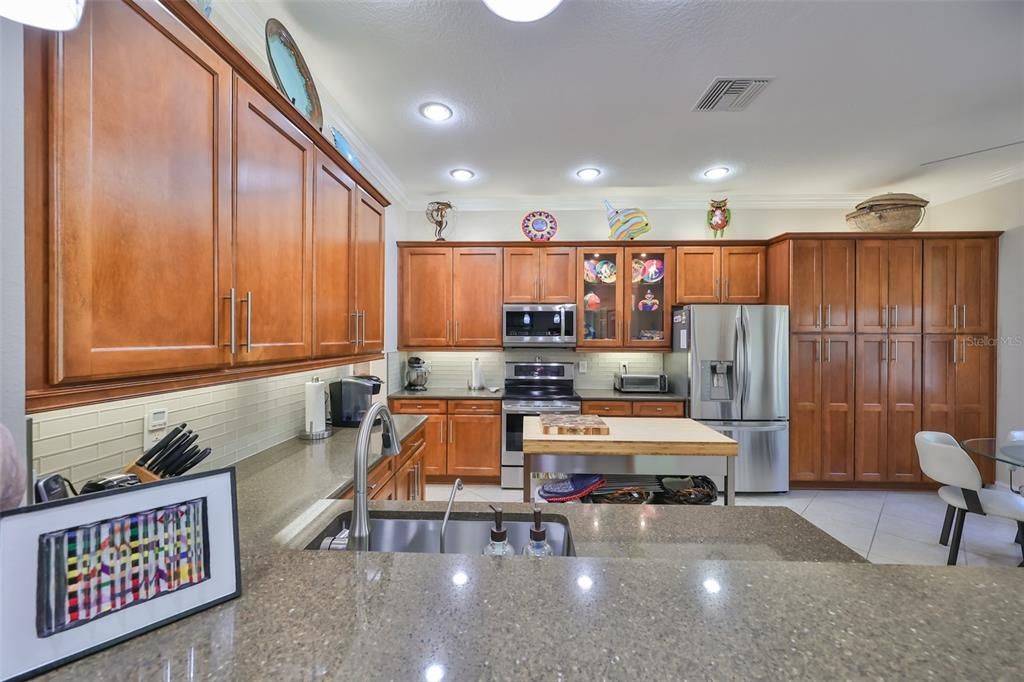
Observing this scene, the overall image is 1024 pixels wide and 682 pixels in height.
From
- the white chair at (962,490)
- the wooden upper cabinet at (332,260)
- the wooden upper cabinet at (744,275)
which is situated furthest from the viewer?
the wooden upper cabinet at (744,275)

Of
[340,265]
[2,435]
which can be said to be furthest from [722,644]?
[340,265]

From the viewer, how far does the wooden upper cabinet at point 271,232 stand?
1.17 metres

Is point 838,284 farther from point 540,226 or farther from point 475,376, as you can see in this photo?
point 475,376

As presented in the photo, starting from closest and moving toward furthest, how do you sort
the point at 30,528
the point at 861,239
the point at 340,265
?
1. the point at 30,528
2. the point at 340,265
3. the point at 861,239

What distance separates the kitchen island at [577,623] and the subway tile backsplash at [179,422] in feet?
2.40

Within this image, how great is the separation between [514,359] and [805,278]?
284cm

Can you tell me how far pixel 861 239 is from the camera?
372 cm

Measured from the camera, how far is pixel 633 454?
2.01 metres

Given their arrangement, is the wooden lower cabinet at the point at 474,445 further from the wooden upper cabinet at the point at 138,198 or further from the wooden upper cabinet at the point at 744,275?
the wooden upper cabinet at the point at 138,198

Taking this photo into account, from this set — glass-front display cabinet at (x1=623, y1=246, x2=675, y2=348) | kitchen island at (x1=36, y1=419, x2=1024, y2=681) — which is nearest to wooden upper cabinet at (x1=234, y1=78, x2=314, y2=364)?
kitchen island at (x1=36, y1=419, x2=1024, y2=681)

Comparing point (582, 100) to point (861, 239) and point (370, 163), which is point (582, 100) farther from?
point (861, 239)

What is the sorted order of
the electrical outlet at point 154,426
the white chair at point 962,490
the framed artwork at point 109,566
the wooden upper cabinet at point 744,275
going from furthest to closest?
the wooden upper cabinet at point 744,275 → the white chair at point 962,490 → the electrical outlet at point 154,426 → the framed artwork at point 109,566

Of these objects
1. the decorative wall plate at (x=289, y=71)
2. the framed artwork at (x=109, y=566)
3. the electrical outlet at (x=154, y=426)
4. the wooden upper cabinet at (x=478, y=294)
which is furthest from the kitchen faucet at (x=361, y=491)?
the wooden upper cabinet at (x=478, y=294)

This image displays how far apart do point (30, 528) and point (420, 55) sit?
234 centimetres
